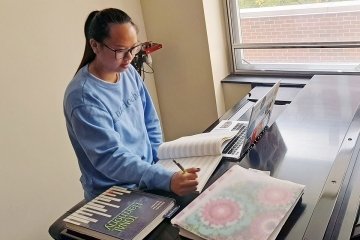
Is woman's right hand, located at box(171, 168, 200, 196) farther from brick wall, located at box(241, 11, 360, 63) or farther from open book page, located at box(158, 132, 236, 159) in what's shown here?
brick wall, located at box(241, 11, 360, 63)

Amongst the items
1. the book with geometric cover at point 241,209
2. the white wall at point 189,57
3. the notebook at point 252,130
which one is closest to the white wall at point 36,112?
the white wall at point 189,57

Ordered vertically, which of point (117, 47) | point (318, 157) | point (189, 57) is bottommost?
point (318, 157)

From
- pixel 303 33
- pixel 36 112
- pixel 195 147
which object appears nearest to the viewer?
pixel 195 147

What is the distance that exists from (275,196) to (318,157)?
0.98 ft

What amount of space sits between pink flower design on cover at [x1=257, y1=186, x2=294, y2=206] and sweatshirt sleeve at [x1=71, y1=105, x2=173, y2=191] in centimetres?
32

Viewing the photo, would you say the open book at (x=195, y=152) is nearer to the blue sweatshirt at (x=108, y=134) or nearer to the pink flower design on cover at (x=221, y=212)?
the blue sweatshirt at (x=108, y=134)

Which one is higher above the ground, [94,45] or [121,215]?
[94,45]

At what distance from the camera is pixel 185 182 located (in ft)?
3.23

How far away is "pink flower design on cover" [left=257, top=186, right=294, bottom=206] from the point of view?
0.87 m

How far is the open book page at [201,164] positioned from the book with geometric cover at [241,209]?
113 millimetres

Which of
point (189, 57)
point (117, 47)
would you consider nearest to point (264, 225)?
point (117, 47)

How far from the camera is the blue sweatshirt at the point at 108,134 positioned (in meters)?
1.10

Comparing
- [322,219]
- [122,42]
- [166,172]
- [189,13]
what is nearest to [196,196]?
[166,172]

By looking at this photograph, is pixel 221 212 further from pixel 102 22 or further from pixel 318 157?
pixel 102 22
